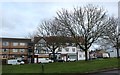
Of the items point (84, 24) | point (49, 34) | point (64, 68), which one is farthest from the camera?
point (49, 34)

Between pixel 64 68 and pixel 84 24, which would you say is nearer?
pixel 64 68

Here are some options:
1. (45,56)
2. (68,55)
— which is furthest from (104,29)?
(68,55)

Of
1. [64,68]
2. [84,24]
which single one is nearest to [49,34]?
[84,24]

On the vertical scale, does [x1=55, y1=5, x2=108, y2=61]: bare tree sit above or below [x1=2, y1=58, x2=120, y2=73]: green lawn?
above

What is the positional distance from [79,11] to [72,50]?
227 feet

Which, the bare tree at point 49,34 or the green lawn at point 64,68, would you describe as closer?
the green lawn at point 64,68

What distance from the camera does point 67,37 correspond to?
42.2m

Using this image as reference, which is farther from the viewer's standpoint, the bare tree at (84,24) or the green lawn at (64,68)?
the bare tree at (84,24)

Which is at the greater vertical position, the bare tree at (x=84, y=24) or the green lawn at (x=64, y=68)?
the bare tree at (x=84, y=24)

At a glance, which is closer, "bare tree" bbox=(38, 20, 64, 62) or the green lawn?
the green lawn

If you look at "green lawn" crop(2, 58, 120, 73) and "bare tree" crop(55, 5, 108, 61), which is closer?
"green lawn" crop(2, 58, 120, 73)

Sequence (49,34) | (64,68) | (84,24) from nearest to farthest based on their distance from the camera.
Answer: (64,68) → (84,24) → (49,34)

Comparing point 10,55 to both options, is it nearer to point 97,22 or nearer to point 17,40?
point 17,40

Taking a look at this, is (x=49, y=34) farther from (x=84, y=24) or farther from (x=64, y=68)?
(x=64, y=68)
